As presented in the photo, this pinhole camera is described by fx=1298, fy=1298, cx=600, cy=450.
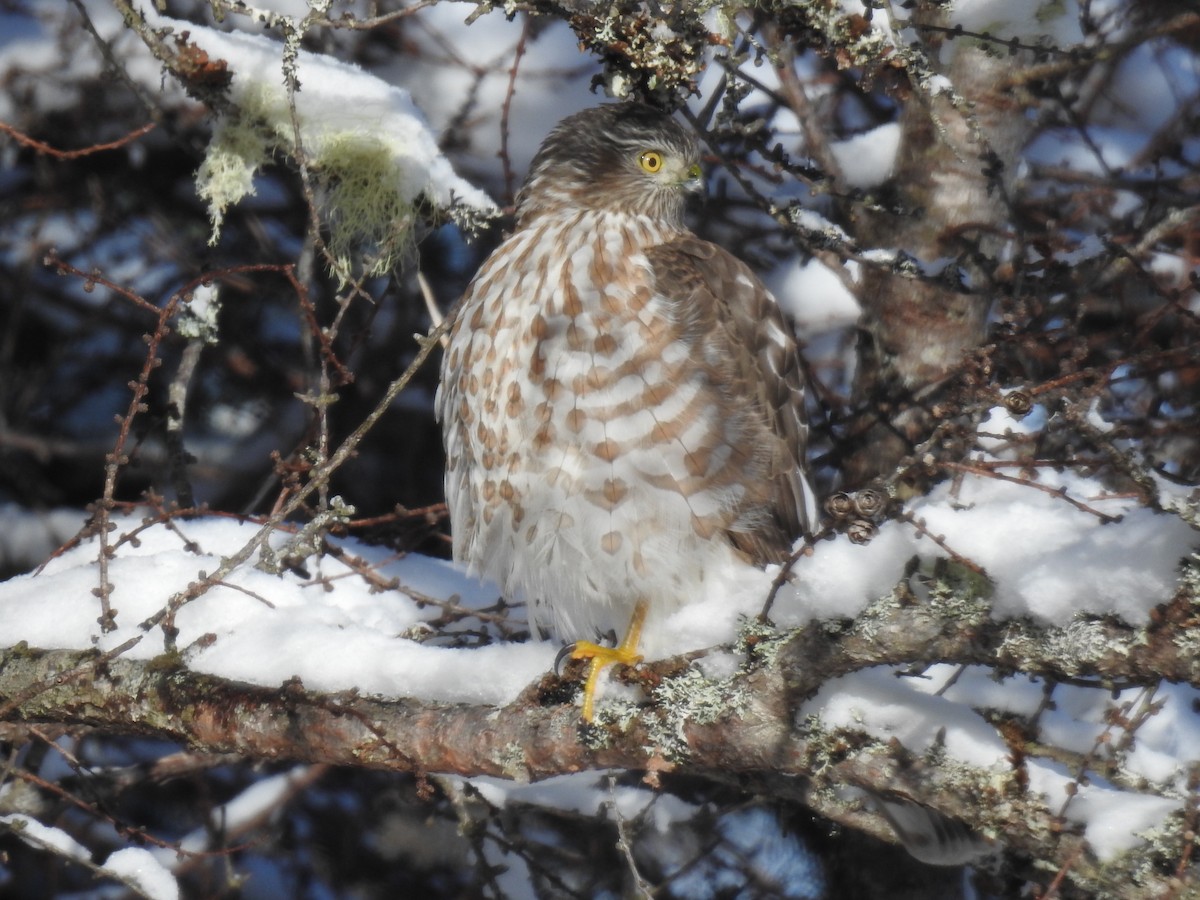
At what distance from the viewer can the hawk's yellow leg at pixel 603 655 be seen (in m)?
2.94

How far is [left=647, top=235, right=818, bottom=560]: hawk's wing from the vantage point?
343 cm

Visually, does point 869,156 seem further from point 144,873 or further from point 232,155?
point 144,873

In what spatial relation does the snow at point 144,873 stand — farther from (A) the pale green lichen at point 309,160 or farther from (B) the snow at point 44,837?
(A) the pale green lichen at point 309,160

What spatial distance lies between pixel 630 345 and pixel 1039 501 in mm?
1169

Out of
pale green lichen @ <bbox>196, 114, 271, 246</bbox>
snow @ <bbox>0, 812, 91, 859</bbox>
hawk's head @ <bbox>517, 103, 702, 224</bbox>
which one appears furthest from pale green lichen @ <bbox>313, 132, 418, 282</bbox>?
snow @ <bbox>0, 812, 91, 859</bbox>

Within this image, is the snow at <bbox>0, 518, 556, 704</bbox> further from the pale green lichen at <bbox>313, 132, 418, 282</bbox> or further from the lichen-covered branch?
the pale green lichen at <bbox>313, 132, 418, 282</bbox>

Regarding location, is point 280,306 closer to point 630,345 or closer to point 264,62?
point 264,62

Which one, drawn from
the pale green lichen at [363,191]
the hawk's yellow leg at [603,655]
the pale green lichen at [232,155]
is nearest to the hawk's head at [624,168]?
the pale green lichen at [363,191]

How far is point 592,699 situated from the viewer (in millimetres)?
2930

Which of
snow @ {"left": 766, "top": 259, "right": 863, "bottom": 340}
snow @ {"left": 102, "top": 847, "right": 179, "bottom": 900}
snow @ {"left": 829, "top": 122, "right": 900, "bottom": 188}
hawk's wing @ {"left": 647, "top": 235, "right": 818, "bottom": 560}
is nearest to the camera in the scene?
snow @ {"left": 102, "top": 847, "right": 179, "bottom": 900}

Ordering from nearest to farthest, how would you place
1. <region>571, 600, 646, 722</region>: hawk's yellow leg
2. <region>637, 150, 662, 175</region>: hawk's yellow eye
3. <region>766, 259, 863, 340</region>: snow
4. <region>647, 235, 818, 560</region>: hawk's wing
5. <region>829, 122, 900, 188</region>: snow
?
<region>571, 600, 646, 722</region>: hawk's yellow leg < <region>647, 235, 818, 560</region>: hawk's wing < <region>637, 150, 662, 175</region>: hawk's yellow eye < <region>829, 122, 900, 188</region>: snow < <region>766, 259, 863, 340</region>: snow

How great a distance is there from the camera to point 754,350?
11.7 ft

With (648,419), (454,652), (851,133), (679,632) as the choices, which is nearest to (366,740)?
(454,652)

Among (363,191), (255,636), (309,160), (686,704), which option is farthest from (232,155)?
(686,704)
